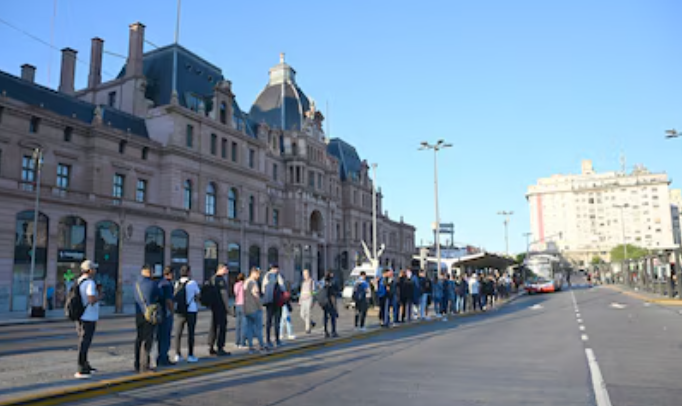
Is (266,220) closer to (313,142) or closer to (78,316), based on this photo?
(313,142)

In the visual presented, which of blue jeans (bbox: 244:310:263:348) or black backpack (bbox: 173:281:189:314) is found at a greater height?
black backpack (bbox: 173:281:189:314)

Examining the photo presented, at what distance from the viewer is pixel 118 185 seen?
4288cm

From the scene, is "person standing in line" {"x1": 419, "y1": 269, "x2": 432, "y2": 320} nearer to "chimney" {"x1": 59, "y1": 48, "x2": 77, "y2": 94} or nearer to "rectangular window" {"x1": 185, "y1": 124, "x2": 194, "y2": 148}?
"rectangular window" {"x1": 185, "y1": 124, "x2": 194, "y2": 148}

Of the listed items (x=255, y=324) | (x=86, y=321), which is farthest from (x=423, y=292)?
(x=86, y=321)

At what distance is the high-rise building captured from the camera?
15638cm

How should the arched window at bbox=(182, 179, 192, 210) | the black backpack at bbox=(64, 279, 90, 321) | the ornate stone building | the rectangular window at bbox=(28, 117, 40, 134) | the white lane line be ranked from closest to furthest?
the white lane line, the black backpack at bbox=(64, 279, 90, 321), the ornate stone building, the rectangular window at bbox=(28, 117, 40, 134), the arched window at bbox=(182, 179, 192, 210)

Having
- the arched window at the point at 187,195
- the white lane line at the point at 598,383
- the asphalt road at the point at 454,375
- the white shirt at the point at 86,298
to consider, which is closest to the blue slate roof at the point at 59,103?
the arched window at the point at 187,195

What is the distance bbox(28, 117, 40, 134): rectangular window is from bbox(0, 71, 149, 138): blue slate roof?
106 cm

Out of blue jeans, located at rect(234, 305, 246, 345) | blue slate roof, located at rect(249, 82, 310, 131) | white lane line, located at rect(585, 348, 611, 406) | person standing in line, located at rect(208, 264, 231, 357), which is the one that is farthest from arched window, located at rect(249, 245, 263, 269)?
white lane line, located at rect(585, 348, 611, 406)

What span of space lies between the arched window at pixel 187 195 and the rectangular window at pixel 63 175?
1021 cm

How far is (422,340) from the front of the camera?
1508 centimetres

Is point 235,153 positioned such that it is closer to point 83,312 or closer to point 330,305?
point 330,305

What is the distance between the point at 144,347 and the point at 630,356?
10.1 m

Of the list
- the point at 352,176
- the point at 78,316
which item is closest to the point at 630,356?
the point at 78,316
